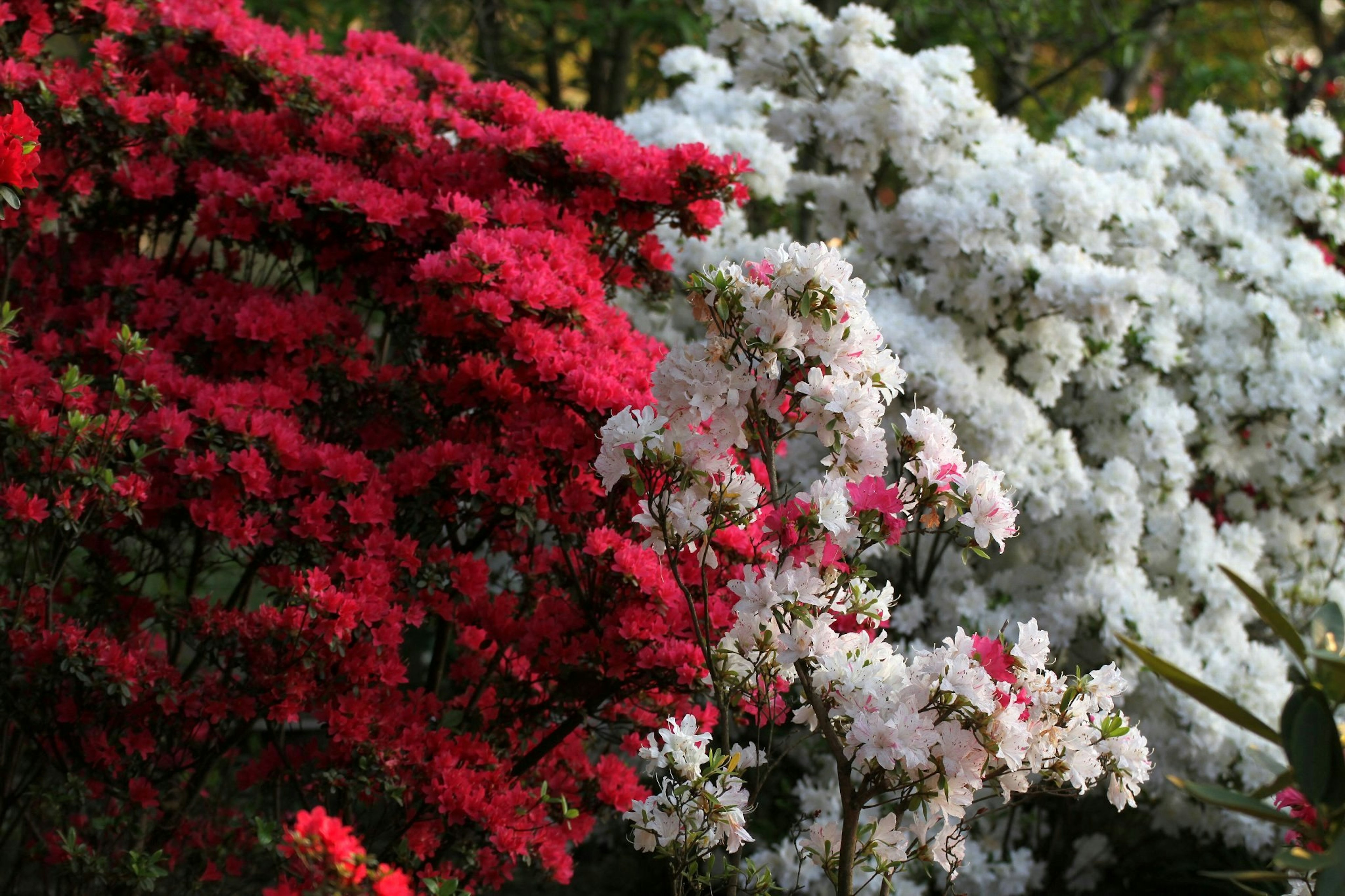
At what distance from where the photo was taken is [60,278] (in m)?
2.85

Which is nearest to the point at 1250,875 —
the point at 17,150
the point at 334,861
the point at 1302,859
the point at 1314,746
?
the point at 1302,859

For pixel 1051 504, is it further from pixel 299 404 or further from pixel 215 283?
pixel 215 283

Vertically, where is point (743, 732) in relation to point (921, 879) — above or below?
above

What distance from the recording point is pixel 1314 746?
1177mm

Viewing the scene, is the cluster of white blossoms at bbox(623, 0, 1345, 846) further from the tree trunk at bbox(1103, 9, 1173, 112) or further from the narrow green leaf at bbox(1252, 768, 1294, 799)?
the tree trunk at bbox(1103, 9, 1173, 112)

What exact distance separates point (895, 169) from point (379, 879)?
10.7ft

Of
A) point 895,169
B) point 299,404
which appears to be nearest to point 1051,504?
point 895,169

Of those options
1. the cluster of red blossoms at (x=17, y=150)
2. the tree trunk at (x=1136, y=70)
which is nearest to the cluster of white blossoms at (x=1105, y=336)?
the cluster of red blossoms at (x=17, y=150)

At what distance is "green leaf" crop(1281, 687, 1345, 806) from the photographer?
46.2 inches

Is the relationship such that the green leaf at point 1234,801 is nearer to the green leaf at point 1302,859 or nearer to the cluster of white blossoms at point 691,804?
the green leaf at point 1302,859

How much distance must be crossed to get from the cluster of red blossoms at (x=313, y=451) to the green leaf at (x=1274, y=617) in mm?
1204

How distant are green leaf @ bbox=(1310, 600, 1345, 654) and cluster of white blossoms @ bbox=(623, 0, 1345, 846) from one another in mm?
2007

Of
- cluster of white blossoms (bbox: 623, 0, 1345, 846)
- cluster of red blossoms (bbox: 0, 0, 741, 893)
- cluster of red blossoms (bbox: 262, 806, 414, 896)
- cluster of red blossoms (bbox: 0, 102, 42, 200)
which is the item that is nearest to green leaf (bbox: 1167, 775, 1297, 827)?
cluster of red blossoms (bbox: 262, 806, 414, 896)

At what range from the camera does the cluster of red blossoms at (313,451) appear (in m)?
2.24
